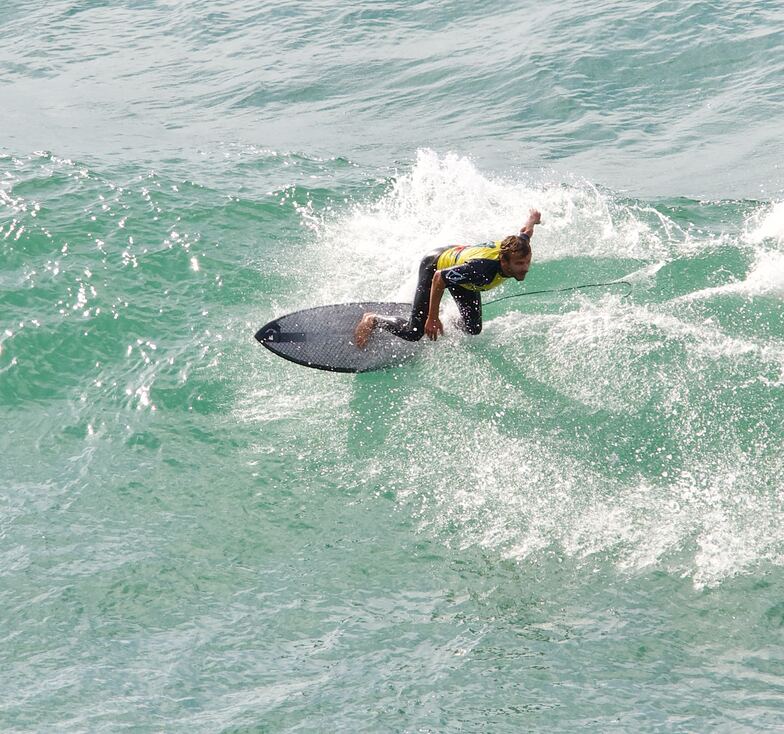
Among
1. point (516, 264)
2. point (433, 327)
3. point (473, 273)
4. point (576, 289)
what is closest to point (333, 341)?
point (433, 327)

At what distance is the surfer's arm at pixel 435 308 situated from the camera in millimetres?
9383

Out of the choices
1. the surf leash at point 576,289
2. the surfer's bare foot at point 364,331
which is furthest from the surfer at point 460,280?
the surf leash at point 576,289

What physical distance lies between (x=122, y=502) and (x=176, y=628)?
1663mm

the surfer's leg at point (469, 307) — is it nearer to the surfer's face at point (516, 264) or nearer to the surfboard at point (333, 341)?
the surfboard at point (333, 341)

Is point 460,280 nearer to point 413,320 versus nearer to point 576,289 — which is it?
point 413,320

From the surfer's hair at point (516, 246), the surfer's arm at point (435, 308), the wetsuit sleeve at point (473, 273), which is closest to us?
the surfer's hair at point (516, 246)

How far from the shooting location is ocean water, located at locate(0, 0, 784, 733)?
6.59 metres

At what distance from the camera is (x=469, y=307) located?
9797mm

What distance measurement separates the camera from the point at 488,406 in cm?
928

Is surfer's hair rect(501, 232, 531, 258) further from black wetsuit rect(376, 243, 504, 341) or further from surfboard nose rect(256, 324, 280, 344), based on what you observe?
surfboard nose rect(256, 324, 280, 344)

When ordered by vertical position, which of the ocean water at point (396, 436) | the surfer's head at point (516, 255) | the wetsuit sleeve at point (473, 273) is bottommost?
the ocean water at point (396, 436)

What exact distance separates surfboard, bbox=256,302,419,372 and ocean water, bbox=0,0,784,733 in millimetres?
216

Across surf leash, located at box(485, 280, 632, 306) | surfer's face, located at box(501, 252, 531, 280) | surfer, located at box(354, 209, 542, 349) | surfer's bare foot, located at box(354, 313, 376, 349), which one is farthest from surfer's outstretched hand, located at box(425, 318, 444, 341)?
surf leash, located at box(485, 280, 632, 306)

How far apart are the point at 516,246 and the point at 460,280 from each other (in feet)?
2.35
